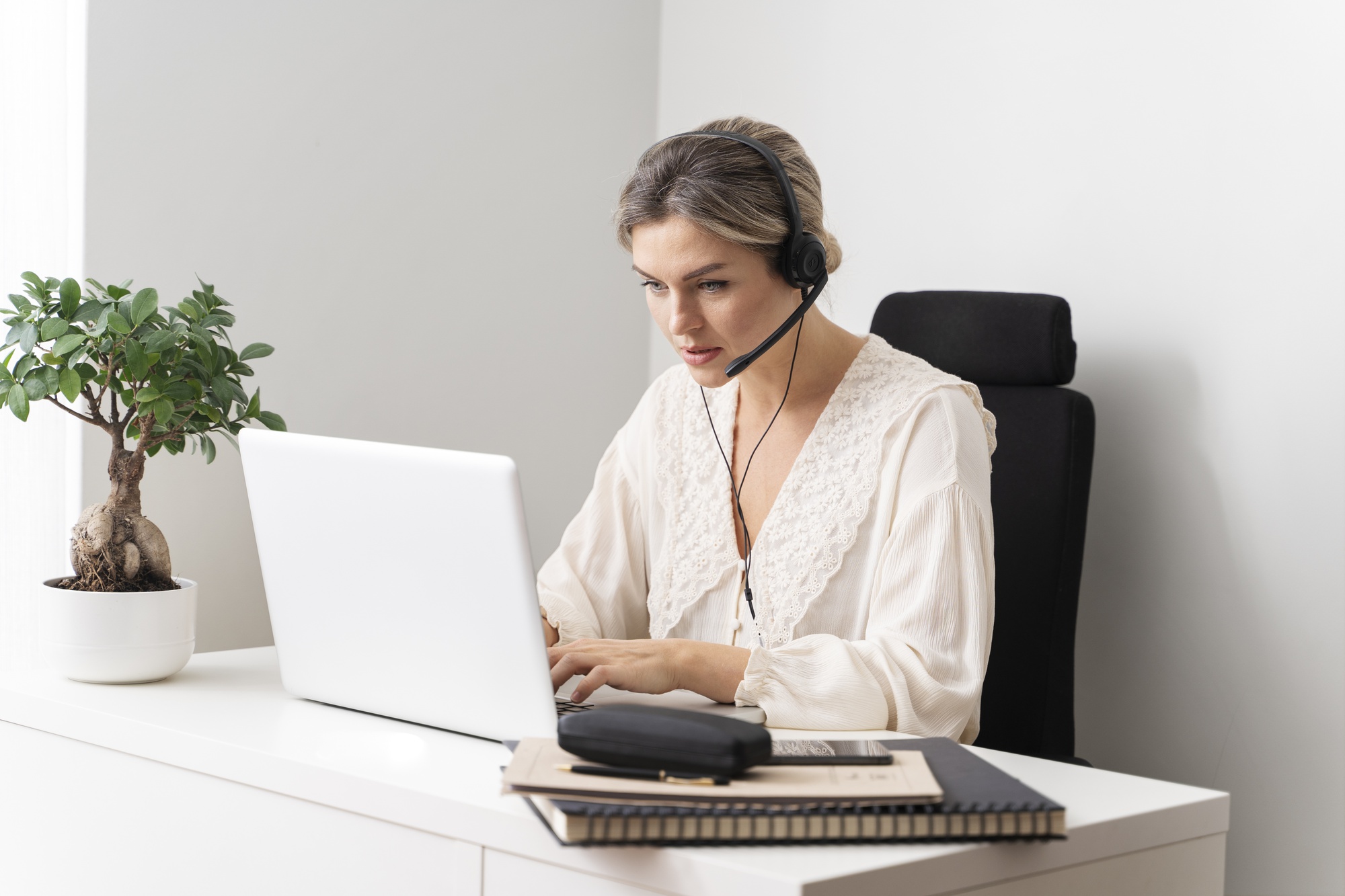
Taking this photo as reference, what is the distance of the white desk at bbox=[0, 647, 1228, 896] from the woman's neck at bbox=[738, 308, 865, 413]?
21.9 inches

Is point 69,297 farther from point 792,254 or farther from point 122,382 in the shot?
point 792,254

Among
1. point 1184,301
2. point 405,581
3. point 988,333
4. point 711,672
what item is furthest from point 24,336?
point 1184,301

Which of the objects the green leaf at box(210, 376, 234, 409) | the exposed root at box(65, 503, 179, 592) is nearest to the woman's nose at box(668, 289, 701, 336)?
the green leaf at box(210, 376, 234, 409)

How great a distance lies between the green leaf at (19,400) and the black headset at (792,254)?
707 millimetres

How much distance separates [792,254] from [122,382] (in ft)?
2.37

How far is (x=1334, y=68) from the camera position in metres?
1.51

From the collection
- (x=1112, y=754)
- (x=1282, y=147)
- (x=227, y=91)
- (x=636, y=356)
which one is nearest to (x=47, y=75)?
(x=227, y=91)

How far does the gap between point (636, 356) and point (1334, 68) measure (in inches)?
51.4

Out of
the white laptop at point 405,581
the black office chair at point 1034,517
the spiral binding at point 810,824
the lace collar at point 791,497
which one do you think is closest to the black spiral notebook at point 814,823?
the spiral binding at point 810,824

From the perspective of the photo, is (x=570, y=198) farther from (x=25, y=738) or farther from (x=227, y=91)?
(x=25, y=738)

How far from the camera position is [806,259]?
51.6 inches

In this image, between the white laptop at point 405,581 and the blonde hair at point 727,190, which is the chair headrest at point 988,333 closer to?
the blonde hair at point 727,190

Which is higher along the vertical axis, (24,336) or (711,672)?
(24,336)

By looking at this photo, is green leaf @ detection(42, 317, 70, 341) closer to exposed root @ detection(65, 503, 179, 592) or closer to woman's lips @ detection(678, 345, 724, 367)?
exposed root @ detection(65, 503, 179, 592)
